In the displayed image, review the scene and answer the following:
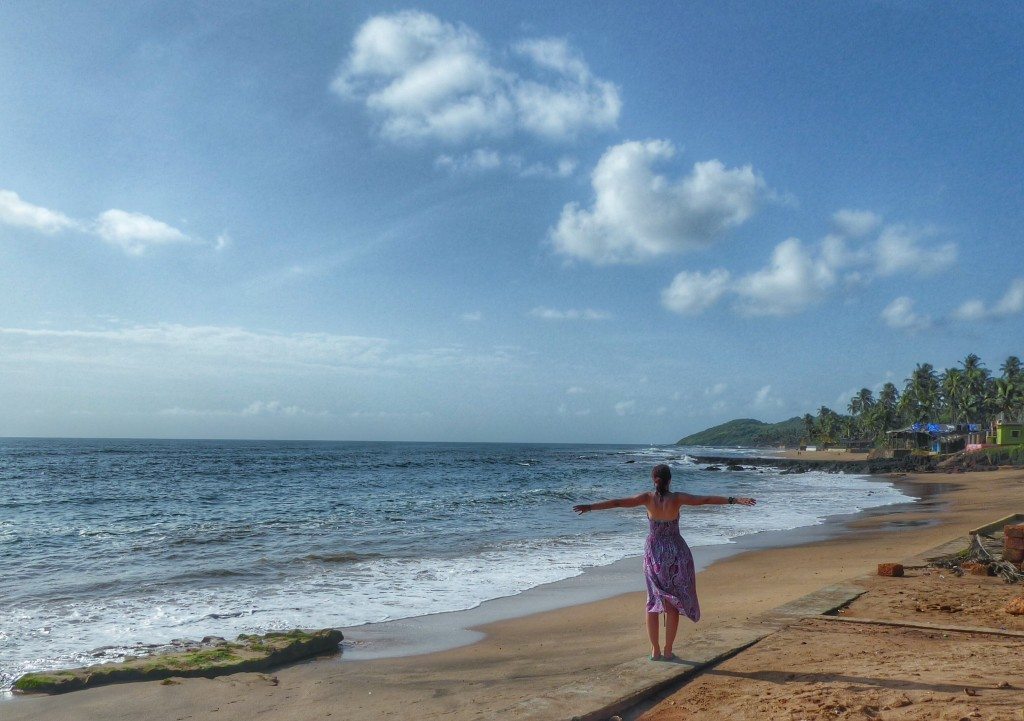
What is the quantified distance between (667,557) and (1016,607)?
3.64m

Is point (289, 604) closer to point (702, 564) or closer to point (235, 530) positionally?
point (702, 564)

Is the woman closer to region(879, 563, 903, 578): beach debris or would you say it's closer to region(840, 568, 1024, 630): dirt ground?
region(840, 568, 1024, 630): dirt ground

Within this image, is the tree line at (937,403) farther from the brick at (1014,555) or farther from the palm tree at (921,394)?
the brick at (1014,555)

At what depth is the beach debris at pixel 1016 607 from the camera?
21.6 ft

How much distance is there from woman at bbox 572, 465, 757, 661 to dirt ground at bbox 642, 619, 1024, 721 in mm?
531

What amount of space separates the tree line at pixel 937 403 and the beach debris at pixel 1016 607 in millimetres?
81808

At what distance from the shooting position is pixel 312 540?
17.0 metres

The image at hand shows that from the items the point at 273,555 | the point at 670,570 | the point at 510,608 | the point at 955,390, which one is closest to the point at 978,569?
the point at 670,570

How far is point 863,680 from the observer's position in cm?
471

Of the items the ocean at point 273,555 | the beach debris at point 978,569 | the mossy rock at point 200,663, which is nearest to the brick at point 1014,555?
the beach debris at point 978,569

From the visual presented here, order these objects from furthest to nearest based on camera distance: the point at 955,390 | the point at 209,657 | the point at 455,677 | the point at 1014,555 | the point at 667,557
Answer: the point at 955,390 < the point at 1014,555 < the point at 209,657 < the point at 455,677 < the point at 667,557

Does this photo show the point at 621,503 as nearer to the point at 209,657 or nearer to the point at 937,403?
the point at 209,657

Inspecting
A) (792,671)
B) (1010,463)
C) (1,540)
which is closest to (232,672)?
(792,671)

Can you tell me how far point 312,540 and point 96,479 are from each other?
33.4m
